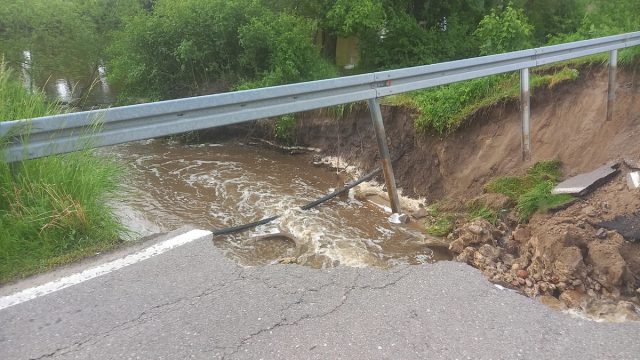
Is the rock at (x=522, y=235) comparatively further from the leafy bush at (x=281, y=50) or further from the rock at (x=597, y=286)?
the leafy bush at (x=281, y=50)

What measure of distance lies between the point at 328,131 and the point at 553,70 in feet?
15.5

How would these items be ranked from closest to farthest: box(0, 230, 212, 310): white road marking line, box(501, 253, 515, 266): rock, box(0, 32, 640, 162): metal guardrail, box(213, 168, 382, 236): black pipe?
box(0, 230, 212, 310): white road marking line → box(0, 32, 640, 162): metal guardrail → box(501, 253, 515, 266): rock → box(213, 168, 382, 236): black pipe

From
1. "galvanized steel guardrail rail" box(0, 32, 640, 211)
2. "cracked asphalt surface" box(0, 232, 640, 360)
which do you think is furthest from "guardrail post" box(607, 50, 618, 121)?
"cracked asphalt surface" box(0, 232, 640, 360)

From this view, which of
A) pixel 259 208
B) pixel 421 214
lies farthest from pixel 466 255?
pixel 259 208

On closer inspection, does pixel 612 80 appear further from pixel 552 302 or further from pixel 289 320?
pixel 289 320

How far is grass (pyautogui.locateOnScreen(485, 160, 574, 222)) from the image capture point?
5.70 meters

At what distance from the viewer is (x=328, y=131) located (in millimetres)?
10695

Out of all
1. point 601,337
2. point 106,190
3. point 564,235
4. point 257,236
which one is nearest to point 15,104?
point 106,190

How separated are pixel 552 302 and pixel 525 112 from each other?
4036 mm

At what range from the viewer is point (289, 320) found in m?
2.91

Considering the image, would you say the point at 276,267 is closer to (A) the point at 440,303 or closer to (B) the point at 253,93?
(A) the point at 440,303

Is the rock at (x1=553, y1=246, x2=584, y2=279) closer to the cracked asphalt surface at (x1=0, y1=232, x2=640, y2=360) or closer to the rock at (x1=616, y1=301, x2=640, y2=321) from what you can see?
the rock at (x1=616, y1=301, x2=640, y2=321)

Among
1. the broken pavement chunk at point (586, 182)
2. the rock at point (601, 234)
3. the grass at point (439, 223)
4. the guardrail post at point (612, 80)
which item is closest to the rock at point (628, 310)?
the rock at point (601, 234)

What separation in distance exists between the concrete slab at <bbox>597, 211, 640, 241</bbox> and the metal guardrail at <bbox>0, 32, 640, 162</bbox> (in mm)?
2493
